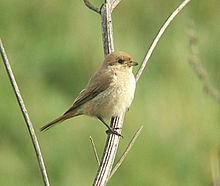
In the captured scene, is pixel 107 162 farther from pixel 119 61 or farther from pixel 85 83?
pixel 85 83

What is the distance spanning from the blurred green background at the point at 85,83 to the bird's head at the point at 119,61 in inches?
50.0

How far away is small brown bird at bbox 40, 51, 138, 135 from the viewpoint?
4.52 metres

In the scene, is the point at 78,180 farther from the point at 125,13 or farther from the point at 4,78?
the point at 125,13

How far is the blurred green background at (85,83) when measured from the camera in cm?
606

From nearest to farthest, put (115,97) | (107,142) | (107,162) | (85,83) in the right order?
(107,162)
(107,142)
(115,97)
(85,83)

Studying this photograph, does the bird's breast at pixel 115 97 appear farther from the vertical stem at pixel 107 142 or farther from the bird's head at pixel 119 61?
the vertical stem at pixel 107 142

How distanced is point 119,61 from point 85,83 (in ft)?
7.88

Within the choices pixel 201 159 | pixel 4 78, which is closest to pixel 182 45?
pixel 201 159

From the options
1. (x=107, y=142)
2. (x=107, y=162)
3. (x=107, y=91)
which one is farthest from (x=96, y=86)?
(x=107, y=162)

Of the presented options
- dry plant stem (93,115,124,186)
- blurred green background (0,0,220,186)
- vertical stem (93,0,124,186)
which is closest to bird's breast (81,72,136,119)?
vertical stem (93,0,124,186)

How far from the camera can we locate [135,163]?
6.00m

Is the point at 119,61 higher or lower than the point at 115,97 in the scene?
higher

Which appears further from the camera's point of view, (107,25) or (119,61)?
(119,61)

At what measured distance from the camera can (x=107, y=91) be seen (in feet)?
15.3
